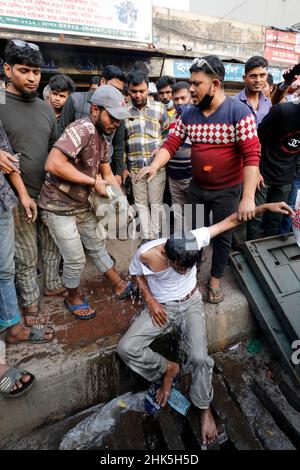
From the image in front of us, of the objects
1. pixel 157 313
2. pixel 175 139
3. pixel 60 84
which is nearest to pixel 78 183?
pixel 175 139

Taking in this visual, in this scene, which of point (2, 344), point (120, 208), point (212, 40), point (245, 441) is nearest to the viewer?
point (245, 441)

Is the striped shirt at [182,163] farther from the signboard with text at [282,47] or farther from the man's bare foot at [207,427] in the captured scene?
the signboard with text at [282,47]

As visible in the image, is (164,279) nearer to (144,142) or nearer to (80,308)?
(80,308)

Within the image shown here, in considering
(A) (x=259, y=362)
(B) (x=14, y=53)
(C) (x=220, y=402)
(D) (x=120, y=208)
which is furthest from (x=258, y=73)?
(C) (x=220, y=402)

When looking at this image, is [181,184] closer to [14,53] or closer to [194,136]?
[194,136]

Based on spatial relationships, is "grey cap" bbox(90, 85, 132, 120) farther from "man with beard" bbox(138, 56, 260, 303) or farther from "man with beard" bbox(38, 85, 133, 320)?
"man with beard" bbox(138, 56, 260, 303)

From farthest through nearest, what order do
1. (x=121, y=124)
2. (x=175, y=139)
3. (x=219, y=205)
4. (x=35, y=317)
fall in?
(x=121, y=124), (x=175, y=139), (x=219, y=205), (x=35, y=317)

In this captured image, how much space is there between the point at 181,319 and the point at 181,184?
1916 mm

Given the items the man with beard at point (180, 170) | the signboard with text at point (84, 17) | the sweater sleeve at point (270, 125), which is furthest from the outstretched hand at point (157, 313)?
the signboard with text at point (84, 17)

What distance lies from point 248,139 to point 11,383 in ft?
8.77

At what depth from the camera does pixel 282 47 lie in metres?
11.9

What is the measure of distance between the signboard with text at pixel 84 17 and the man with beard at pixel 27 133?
5747 millimetres

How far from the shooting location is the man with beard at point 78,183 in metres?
2.30

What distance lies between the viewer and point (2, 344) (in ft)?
8.02
